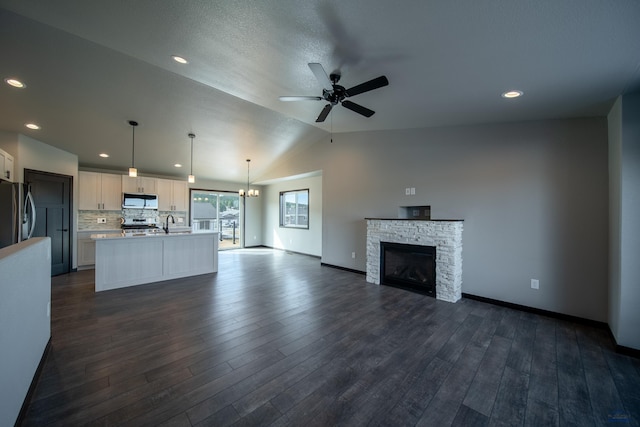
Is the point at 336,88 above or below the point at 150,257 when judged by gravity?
above

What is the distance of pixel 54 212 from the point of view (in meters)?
5.03

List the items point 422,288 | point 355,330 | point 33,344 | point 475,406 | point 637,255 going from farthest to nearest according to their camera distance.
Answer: point 422,288
point 355,330
point 637,255
point 33,344
point 475,406

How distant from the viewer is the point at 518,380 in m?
2.03

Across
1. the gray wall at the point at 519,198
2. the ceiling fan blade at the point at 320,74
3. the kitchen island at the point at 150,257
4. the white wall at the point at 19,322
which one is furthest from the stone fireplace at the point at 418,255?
the white wall at the point at 19,322

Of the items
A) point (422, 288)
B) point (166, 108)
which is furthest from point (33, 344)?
point (422, 288)

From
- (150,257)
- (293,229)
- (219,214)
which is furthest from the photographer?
(219,214)

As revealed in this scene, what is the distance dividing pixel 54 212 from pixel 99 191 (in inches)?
43.5

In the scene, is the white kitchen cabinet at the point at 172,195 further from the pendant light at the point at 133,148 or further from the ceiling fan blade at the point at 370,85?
the ceiling fan blade at the point at 370,85

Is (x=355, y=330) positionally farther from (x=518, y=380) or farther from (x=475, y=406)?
(x=518, y=380)

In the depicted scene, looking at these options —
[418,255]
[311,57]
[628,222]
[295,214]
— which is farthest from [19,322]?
[295,214]

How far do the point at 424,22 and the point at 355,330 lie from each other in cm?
298

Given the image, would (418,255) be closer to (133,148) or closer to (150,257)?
(150,257)

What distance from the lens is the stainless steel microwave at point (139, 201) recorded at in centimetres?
628

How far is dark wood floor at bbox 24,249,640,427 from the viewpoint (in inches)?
65.6
